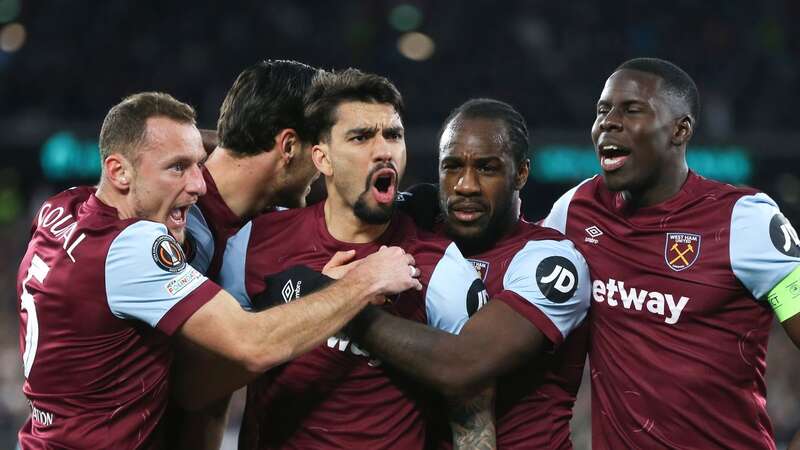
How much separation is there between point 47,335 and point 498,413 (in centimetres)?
171

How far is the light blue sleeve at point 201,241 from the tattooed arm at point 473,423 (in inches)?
46.5

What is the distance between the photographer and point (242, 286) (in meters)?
4.31

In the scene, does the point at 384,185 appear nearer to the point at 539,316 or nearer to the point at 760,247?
the point at 539,316

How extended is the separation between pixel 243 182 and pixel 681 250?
1874mm

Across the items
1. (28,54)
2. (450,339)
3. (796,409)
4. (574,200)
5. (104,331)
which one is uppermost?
(574,200)

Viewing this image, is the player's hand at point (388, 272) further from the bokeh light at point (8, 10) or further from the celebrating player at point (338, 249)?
the bokeh light at point (8, 10)

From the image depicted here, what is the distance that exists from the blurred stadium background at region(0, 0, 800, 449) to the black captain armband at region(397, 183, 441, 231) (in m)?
9.76

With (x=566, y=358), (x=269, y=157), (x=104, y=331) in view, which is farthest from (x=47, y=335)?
(x=566, y=358)

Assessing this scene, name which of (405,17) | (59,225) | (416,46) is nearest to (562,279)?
(59,225)

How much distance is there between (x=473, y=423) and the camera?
3.97 metres

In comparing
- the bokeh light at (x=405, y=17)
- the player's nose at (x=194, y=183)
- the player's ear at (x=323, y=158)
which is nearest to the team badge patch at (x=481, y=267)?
the player's ear at (x=323, y=158)

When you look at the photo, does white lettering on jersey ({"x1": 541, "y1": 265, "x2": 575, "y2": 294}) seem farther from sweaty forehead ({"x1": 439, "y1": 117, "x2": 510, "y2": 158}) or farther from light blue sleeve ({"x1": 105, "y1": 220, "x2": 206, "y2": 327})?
light blue sleeve ({"x1": 105, "y1": 220, "x2": 206, "y2": 327})

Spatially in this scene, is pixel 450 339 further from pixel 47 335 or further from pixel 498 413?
pixel 47 335

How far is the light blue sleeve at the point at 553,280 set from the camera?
4.05 m
